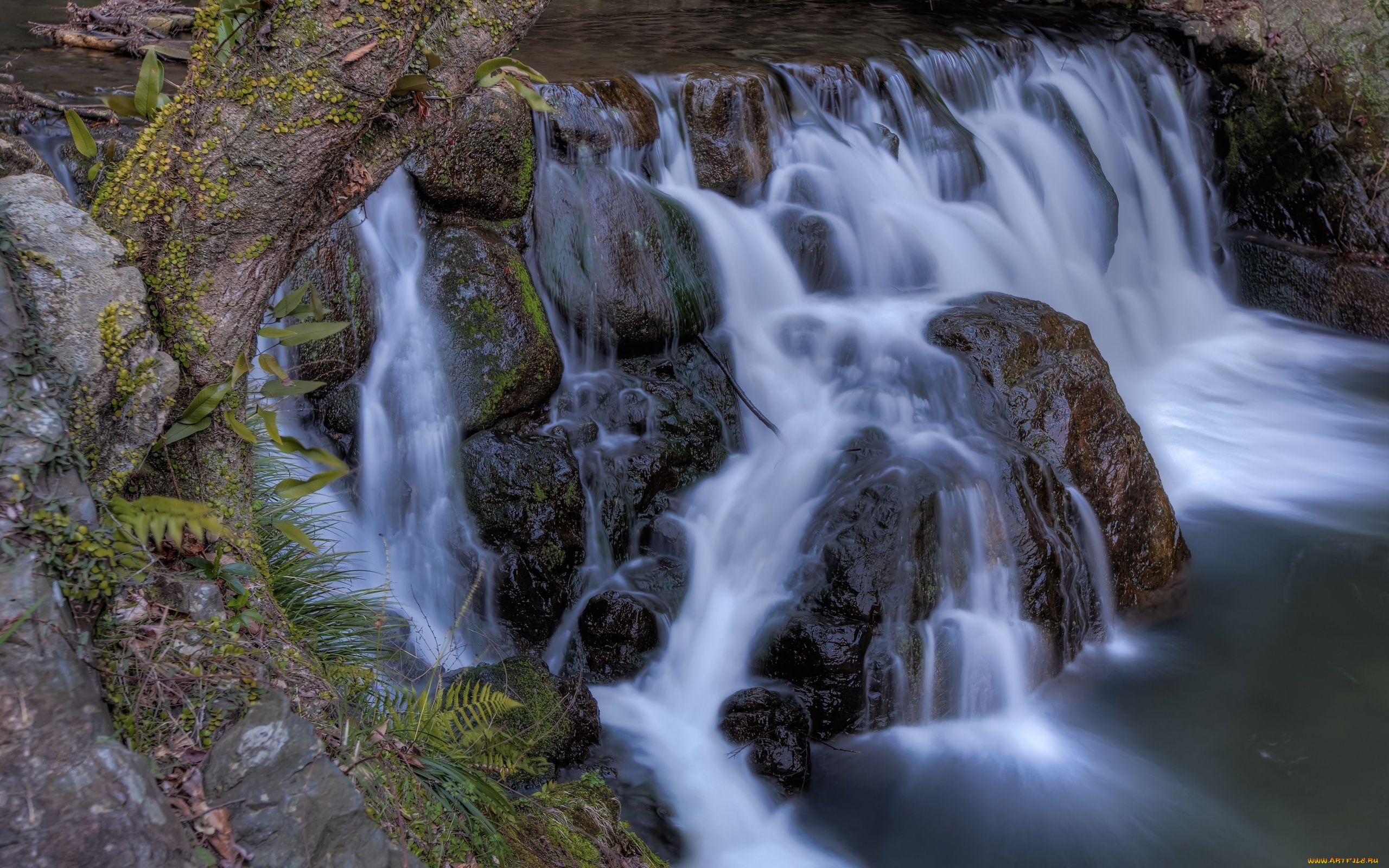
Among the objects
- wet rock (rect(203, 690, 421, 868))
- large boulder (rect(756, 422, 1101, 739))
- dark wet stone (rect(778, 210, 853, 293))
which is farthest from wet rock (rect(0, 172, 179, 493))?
dark wet stone (rect(778, 210, 853, 293))

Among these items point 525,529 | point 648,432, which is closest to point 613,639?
point 525,529

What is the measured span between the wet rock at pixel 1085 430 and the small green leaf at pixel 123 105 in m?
4.34

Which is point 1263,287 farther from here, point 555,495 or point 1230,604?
point 555,495

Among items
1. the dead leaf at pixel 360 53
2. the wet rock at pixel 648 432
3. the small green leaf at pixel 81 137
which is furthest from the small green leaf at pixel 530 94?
the wet rock at pixel 648 432

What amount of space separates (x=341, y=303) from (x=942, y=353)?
334 cm

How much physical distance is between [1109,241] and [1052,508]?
175 inches

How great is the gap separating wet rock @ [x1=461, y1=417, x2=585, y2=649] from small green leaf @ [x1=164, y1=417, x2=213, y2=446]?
2883 mm

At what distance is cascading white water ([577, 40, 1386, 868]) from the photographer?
4.69 metres

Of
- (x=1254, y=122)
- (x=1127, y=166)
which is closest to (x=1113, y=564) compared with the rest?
(x=1127, y=166)

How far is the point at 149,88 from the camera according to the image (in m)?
2.12

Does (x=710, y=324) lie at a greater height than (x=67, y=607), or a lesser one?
lesser

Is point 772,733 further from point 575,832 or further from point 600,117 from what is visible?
point 600,117

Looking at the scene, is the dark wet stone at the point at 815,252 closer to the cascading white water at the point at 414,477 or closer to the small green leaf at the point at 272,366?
the cascading white water at the point at 414,477

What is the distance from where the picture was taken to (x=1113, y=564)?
Answer: 523cm
